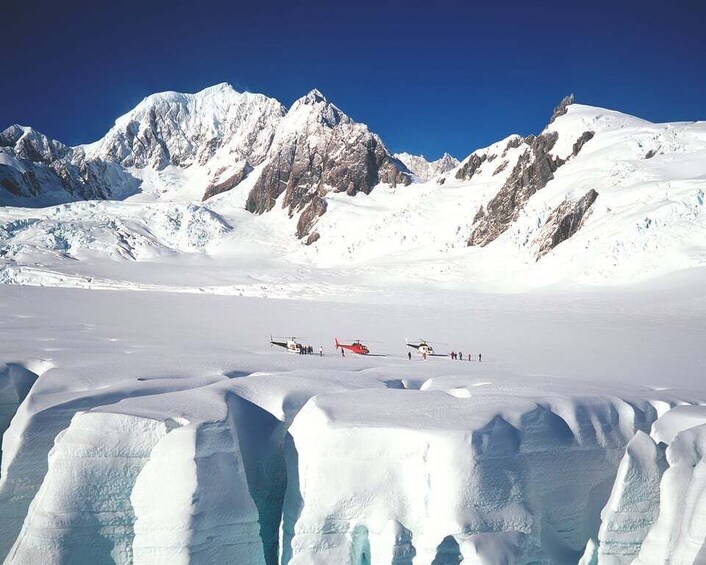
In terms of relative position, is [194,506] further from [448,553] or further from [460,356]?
[460,356]

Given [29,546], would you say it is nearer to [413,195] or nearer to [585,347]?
[585,347]

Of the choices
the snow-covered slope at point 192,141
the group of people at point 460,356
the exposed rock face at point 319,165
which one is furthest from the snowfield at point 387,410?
the snow-covered slope at point 192,141

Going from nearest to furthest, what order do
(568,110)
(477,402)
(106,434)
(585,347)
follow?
1. (106,434)
2. (477,402)
3. (585,347)
4. (568,110)

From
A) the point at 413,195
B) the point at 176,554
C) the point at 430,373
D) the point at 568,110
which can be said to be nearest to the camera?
the point at 176,554

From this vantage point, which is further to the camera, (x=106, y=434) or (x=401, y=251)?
(x=401, y=251)

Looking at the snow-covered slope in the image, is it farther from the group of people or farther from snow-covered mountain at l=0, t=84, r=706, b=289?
the group of people

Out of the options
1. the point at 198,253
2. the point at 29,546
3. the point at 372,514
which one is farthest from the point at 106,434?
the point at 198,253
